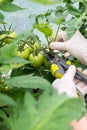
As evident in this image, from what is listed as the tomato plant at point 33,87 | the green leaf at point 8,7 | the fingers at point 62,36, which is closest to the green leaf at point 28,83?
the tomato plant at point 33,87

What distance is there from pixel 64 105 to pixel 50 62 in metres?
0.54

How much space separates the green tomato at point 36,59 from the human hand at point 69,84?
9cm

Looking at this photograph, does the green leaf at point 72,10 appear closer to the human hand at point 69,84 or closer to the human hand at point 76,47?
the human hand at point 76,47

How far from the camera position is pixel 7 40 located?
643mm

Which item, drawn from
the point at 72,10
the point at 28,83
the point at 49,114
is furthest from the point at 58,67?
the point at 49,114

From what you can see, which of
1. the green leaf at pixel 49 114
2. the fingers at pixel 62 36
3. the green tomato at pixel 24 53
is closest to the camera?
the green leaf at pixel 49 114

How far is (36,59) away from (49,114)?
524 millimetres

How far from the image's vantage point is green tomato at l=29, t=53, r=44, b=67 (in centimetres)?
77

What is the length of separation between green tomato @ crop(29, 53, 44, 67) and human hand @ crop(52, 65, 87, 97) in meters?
0.09

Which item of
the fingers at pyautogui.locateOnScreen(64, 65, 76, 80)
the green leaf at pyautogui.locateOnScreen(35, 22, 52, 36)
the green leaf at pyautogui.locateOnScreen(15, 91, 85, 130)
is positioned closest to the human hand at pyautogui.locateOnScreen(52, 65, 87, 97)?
the fingers at pyautogui.locateOnScreen(64, 65, 76, 80)

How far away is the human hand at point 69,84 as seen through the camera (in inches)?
26.3

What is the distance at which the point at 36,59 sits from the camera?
772 mm

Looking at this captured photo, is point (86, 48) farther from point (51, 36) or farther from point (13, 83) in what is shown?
point (13, 83)

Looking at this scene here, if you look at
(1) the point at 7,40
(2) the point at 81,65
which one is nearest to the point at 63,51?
(2) the point at 81,65
